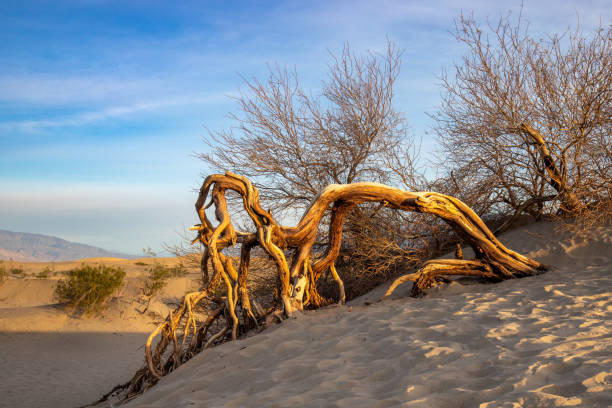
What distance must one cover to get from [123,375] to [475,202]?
9196 millimetres

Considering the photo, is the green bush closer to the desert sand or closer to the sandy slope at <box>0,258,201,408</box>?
the sandy slope at <box>0,258,201,408</box>

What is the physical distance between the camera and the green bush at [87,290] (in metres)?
15.6

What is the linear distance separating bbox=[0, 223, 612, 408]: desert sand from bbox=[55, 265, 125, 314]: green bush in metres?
12.1

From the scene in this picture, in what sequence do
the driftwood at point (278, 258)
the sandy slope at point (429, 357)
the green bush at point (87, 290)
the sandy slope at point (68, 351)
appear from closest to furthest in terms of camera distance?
the sandy slope at point (429, 357)
the driftwood at point (278, 258)
the sandy slope at point (68, 351)
the green bush at point (87, 290)

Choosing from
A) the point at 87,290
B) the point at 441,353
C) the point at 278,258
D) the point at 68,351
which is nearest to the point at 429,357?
the point at 441,353

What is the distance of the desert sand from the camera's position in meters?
2.85

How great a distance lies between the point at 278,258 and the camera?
580cm

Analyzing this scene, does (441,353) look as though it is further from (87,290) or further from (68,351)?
(87,290)

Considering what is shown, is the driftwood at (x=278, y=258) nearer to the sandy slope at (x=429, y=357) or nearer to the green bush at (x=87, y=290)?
the sandy slope at (x=429, y=357)

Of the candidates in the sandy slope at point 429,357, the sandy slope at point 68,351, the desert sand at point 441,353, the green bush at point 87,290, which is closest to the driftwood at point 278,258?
the desert sand at point 441,353

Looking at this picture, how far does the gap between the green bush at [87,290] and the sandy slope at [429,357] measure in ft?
40.3

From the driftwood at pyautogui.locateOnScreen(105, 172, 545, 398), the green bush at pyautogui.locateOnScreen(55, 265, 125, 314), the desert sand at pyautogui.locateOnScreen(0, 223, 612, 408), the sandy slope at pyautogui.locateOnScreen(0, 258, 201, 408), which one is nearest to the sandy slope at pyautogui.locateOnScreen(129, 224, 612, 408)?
the desert sand at pyautogui.locateOnScreen(0, 223, 612, 408)

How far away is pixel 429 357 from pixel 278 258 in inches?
105

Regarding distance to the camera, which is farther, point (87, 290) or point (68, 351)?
point (87, 290)
